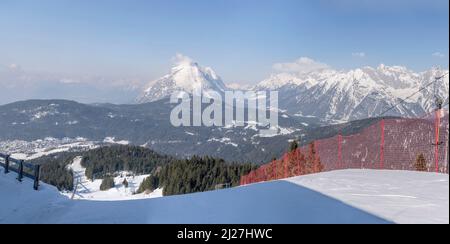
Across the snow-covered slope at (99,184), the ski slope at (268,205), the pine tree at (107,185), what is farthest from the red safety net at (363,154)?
the pine tree at (107,185)

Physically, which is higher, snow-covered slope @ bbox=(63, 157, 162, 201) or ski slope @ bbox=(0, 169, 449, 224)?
ski slope @ bbox=(0, 169, 449, 224)

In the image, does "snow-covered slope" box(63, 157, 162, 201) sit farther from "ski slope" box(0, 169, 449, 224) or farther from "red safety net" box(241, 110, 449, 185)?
"ski slope" box(0, 169, 449, 224)

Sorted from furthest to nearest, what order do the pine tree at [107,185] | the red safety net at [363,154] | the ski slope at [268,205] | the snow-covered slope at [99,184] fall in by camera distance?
the pine tree at [107,185]
the snow-covered slope at [99,184]
the red safety net at [363,154]
the ski slope at [268,205]

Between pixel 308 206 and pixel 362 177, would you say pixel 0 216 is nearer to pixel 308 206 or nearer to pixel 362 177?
pixel 308 206

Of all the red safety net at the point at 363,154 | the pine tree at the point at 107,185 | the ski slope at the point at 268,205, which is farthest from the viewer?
the pine tree at the point at 107,185

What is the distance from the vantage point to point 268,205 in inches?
340

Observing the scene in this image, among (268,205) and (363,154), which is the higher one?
(268,205)

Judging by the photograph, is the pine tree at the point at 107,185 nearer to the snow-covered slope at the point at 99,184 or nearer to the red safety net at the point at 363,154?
the snow-covered slope at the point at 99,184

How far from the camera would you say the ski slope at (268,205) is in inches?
293

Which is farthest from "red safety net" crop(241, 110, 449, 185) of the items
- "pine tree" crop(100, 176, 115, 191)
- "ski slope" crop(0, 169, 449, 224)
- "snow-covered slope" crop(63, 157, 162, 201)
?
"pine tree" crop(100, 176, 115, 191)

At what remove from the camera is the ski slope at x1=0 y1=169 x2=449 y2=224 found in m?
7.44

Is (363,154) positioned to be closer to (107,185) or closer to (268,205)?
(268,205)

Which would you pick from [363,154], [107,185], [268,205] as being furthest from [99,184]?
[268,205]
